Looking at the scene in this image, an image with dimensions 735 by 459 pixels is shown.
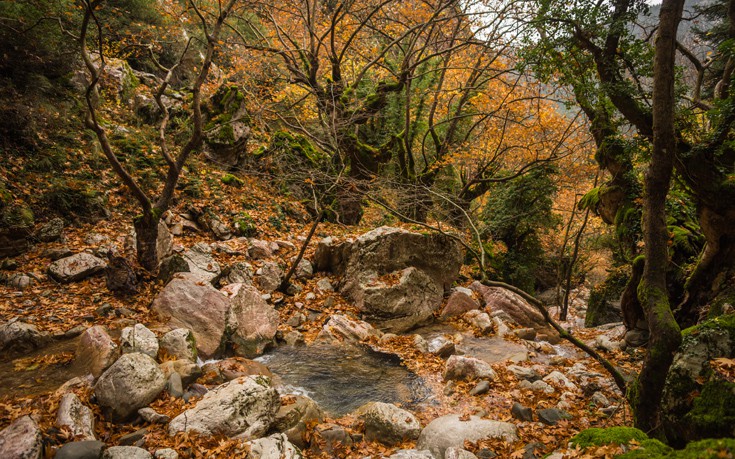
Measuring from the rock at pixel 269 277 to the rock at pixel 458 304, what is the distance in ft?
14.5

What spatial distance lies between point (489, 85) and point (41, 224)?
1463cm

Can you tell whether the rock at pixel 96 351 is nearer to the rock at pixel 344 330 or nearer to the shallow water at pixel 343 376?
the shallow water at pixel 343 376

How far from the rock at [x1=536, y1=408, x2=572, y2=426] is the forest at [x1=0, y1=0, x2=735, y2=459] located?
27mm

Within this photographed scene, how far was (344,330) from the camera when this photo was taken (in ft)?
26.2

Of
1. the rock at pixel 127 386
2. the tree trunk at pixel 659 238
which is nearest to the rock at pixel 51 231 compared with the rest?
the rock at pixel 127 386

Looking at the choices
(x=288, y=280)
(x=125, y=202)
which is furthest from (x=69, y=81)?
(x=288, y=280)

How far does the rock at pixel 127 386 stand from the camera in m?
4.23

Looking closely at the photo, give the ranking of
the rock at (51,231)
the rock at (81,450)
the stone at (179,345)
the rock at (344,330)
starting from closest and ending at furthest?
the rock at (81,450) < the stone at (179,345) < the rock at (51,231) < the rock at (344,330)

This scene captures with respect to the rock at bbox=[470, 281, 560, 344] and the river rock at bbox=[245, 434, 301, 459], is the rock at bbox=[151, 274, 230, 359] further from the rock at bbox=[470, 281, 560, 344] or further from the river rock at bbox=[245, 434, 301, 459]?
the rock at bbox=[470, 281, 560, 344]

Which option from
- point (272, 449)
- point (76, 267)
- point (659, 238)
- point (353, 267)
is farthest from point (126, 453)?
point (353, 267)

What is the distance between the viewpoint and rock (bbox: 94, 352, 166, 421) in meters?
4.23

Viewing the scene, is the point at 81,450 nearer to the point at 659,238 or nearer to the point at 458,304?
the point at 659,238

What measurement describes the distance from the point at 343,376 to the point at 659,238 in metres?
5.09

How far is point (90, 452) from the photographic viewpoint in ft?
11.3
